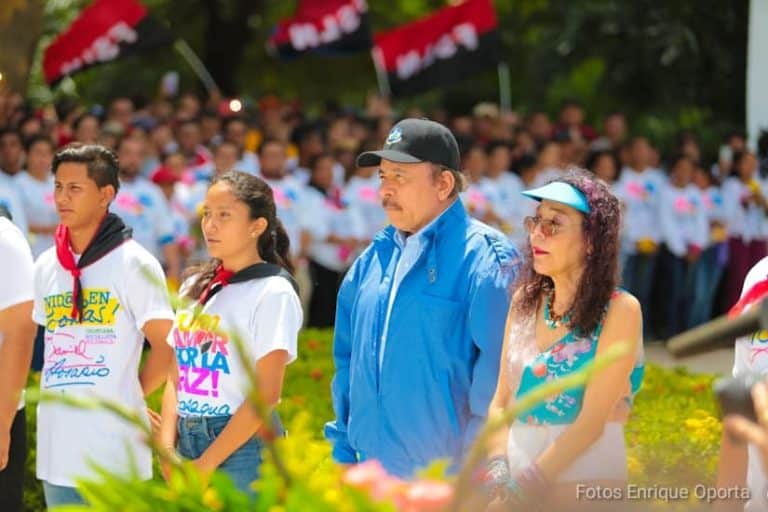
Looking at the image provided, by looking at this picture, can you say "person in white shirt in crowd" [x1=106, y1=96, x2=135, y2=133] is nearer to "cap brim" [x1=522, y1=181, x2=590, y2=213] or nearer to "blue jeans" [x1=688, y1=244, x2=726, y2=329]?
"blue jeans" [x1=688, y1=244, x2=726, y2=329]

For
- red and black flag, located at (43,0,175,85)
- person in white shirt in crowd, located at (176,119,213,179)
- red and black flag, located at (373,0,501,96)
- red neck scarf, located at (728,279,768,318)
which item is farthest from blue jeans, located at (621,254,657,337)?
red neck scarf, located at (728,279,768,318)

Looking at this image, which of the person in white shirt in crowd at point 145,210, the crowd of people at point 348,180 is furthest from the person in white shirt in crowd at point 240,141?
the person in white shirt in crowd at point 145,210

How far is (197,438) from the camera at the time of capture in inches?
224

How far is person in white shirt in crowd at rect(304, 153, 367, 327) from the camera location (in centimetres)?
1470

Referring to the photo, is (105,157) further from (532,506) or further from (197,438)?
(532,506)

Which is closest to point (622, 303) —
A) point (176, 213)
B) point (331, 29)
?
point (176, 213)

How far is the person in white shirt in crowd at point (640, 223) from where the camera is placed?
16.8 metres

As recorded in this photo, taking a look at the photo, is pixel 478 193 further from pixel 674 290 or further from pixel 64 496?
pixel 64 496

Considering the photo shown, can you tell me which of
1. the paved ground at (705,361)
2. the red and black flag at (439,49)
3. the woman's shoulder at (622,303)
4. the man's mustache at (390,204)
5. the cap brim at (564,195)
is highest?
the red and black flag at (439,49)

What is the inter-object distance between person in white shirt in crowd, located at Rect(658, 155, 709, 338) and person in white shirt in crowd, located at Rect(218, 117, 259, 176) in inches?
178

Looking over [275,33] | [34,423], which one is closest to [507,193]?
[275,33]

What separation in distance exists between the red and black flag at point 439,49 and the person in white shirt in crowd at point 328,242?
9.92ft

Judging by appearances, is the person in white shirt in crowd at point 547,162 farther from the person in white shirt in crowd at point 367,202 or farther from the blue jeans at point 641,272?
the person in white shirt in crowd at point 367,202

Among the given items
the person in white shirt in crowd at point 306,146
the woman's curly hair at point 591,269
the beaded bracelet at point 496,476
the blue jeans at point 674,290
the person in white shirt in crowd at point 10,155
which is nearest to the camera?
the beaded bracelet at point 496,476
